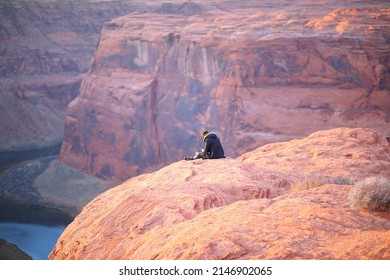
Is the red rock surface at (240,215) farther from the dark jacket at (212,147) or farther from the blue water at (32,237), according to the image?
the blue water at (32,237)

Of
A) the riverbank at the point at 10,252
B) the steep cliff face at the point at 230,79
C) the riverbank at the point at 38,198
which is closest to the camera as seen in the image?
the riverbank at the point at 10,252

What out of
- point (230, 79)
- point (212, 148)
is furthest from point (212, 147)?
point (230, 79)

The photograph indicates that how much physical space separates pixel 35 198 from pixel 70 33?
20664 millimetres

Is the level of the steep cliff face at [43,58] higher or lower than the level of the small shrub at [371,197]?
lower

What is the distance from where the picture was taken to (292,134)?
884 inches

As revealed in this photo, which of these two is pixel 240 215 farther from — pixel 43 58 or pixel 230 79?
pixel 43 58

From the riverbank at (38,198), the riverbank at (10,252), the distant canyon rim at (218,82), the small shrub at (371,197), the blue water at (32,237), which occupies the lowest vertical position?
the riverbank at (38,198)

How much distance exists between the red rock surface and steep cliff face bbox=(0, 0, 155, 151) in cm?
2585

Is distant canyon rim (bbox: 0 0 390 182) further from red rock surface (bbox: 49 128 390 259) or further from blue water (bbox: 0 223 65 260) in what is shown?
red rock surface (bbox: 49 128 390 259)

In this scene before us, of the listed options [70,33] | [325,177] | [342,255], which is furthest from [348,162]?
[70,33]

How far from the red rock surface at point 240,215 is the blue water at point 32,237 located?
27.1 feet

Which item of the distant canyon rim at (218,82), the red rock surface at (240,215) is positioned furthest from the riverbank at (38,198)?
the red rock surface at (240,215)

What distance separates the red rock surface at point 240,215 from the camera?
631 centimetres

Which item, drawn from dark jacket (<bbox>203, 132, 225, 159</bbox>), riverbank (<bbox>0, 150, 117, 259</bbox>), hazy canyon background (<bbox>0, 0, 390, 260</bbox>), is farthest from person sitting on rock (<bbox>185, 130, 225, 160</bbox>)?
hazy canyon background (<bbox>0, 0, 390, 260</bbox>)
